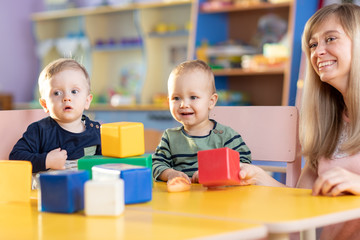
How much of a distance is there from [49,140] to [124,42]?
12.4 feet

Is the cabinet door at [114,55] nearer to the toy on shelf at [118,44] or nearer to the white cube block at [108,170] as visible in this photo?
the toy on shelf at [118,44]

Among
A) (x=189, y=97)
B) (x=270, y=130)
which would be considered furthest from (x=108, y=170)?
(x=270, y=130)

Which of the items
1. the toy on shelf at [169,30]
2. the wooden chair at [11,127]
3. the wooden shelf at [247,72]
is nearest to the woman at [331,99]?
the wooden chair at [11,127]

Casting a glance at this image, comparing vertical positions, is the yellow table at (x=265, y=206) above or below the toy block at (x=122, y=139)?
below

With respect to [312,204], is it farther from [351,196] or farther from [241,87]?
[241,87]

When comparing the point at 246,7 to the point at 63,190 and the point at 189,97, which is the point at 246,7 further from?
the point at 63,190

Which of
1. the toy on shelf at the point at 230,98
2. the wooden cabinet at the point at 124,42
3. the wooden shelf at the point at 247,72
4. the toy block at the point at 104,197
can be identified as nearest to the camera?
the toy block at the point at 104,197

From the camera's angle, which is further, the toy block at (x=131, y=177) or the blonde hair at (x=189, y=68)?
the blonde hair at (x=189, y=68)

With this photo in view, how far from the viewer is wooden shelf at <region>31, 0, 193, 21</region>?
16.2 ft

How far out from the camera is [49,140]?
176 centimetres

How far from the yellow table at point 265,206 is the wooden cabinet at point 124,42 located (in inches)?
128

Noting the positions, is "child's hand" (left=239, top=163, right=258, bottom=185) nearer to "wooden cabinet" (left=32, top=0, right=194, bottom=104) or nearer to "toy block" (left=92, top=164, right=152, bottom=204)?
"toy block" (left=92, top=164, right=152, bottom=204)

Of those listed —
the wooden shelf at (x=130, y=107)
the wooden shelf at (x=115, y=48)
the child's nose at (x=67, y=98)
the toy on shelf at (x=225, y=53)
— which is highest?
the wooden shelf at (x=115, y=48)

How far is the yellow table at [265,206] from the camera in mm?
1002
